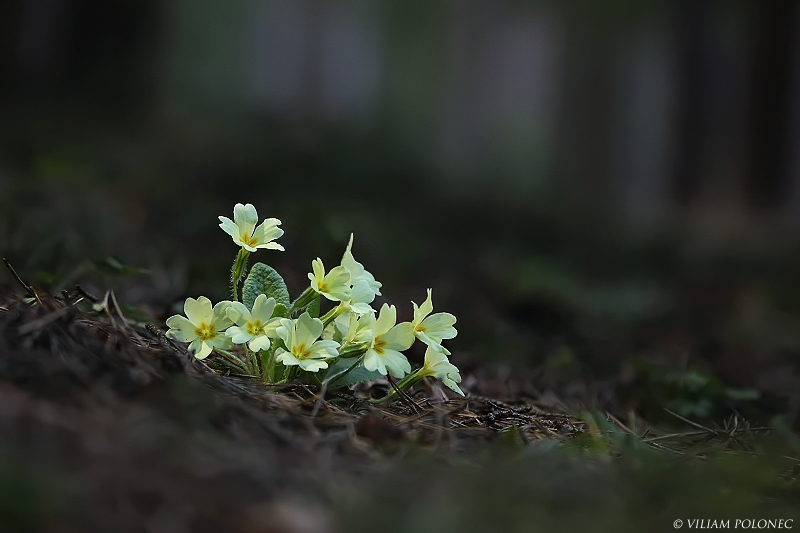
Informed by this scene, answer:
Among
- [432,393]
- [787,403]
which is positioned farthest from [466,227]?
[432,393]

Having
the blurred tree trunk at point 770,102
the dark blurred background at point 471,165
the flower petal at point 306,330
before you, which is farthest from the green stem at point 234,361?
the blurred tree trunk at point 770,102

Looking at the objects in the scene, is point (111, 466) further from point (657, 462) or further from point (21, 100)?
point (21, 100)

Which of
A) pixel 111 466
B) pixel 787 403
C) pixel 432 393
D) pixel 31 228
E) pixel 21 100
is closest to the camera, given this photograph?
pixel 111 466

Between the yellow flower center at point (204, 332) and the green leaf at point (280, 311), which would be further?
the green leaf at point (280, 311)

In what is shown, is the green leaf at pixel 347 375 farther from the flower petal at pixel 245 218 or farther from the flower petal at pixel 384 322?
the flower petal at pixel 245 218

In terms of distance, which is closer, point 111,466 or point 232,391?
point 111,466
